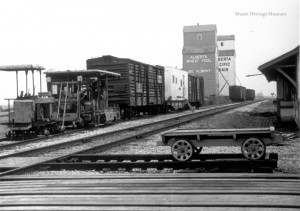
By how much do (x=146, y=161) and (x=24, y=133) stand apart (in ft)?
24.6

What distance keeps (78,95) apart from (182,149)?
8972 millimetres

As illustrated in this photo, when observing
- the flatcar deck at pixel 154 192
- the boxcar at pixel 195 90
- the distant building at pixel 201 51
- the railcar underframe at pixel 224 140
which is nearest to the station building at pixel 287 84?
the railcar underframe at pixel 224 140

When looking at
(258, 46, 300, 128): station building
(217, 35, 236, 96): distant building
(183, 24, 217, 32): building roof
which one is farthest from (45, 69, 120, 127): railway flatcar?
(217, 35, 236, 96): distant building

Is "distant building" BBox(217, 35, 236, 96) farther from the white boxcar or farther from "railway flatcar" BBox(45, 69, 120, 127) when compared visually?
"railway flatcar" BBox(45, 69, 120, 127)

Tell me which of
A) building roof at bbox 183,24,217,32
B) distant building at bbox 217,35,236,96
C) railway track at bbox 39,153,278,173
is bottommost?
railway track at bbox 39,153,278,173

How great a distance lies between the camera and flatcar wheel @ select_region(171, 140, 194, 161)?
6.91 metres

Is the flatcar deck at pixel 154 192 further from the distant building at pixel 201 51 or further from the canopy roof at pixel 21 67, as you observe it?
the distant building at pixel 201 51

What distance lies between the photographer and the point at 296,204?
3789 mm

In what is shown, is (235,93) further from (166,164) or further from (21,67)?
(166,164)

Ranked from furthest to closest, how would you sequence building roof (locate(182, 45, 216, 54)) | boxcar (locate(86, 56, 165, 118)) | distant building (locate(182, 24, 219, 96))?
distant building (locate(182, 24, 219, 96))
building roof (locate(182, 45, 216, 54))
boxcar (locate(86, 56, 165, 118))

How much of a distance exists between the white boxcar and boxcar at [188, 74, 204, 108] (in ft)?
6.22

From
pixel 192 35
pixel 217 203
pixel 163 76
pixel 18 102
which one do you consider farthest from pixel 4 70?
pixel 192 35

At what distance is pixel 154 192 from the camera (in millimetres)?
4352

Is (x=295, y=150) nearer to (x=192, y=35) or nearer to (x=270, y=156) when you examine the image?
(x=270, y=156)
